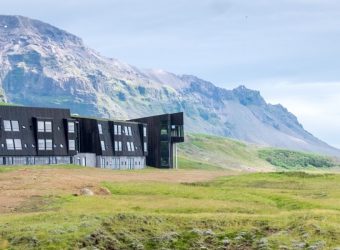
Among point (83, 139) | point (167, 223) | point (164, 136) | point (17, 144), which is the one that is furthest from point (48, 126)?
point (167, 223)

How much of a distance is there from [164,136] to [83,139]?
29.0m

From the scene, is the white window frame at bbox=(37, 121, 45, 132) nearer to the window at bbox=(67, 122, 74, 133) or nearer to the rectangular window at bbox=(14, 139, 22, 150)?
the rectangular window at bbox=(14, 139, 22, 150)

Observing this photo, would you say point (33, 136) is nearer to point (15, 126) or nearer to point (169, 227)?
point (15, 126)

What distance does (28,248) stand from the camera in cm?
3994

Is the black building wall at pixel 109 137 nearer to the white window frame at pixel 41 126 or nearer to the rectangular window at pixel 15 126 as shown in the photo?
the white window frame at pixel 41 126

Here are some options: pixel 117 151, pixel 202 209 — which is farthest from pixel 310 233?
pixel 117 151

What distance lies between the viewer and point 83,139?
138 m

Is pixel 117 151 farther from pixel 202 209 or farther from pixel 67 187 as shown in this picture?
pixel 202 209

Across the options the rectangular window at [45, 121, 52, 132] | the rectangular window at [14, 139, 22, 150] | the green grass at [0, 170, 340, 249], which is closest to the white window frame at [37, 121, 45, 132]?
the rectangular window at [45, 121, 52, 132]

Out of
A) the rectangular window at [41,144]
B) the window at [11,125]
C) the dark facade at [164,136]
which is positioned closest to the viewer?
the window at [11,125]

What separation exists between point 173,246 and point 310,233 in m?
9.34

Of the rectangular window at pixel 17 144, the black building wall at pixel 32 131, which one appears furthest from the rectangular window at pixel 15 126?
the rectangular window at pixel 17 144

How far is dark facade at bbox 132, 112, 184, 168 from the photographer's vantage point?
525ft

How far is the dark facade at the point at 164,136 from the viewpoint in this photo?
525 ft
